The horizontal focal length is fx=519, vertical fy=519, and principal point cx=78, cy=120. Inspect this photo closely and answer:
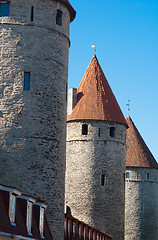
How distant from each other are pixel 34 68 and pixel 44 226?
5422 millimetres

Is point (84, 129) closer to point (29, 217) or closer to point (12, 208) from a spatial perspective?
point (29, 217)

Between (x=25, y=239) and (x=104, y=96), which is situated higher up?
(x=104, y=96)

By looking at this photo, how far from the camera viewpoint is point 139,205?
37062mm

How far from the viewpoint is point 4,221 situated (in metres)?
11.8

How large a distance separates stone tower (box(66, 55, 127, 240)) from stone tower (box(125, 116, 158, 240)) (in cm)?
884

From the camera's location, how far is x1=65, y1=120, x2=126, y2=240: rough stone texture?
1065 inches

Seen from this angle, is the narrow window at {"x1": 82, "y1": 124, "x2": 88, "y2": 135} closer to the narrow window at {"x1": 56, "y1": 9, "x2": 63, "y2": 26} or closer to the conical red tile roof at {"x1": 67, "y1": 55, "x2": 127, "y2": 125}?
the conical red tile roof at {"x1": 67, "y1": 55, "x2": 127, "y2": 125}

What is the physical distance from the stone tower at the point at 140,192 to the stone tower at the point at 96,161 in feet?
29.0

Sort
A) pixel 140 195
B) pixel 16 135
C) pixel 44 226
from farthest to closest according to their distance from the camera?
pixel 140 195, pixel 16 135, pixel 44 226

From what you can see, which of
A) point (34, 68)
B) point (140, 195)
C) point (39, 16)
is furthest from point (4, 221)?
point (140, 195)

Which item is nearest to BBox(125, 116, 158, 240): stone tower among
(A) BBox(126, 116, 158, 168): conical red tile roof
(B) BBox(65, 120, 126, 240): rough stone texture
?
(A) BBox(126, 116, 158, 168): conical red tile roof


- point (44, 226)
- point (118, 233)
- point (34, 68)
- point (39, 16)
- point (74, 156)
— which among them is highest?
point (39, 16)

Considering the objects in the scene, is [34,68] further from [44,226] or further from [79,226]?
[79,226]

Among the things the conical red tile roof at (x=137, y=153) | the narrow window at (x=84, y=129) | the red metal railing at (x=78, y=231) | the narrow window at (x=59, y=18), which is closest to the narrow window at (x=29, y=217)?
the red metal railing at (x=78, y=231)
